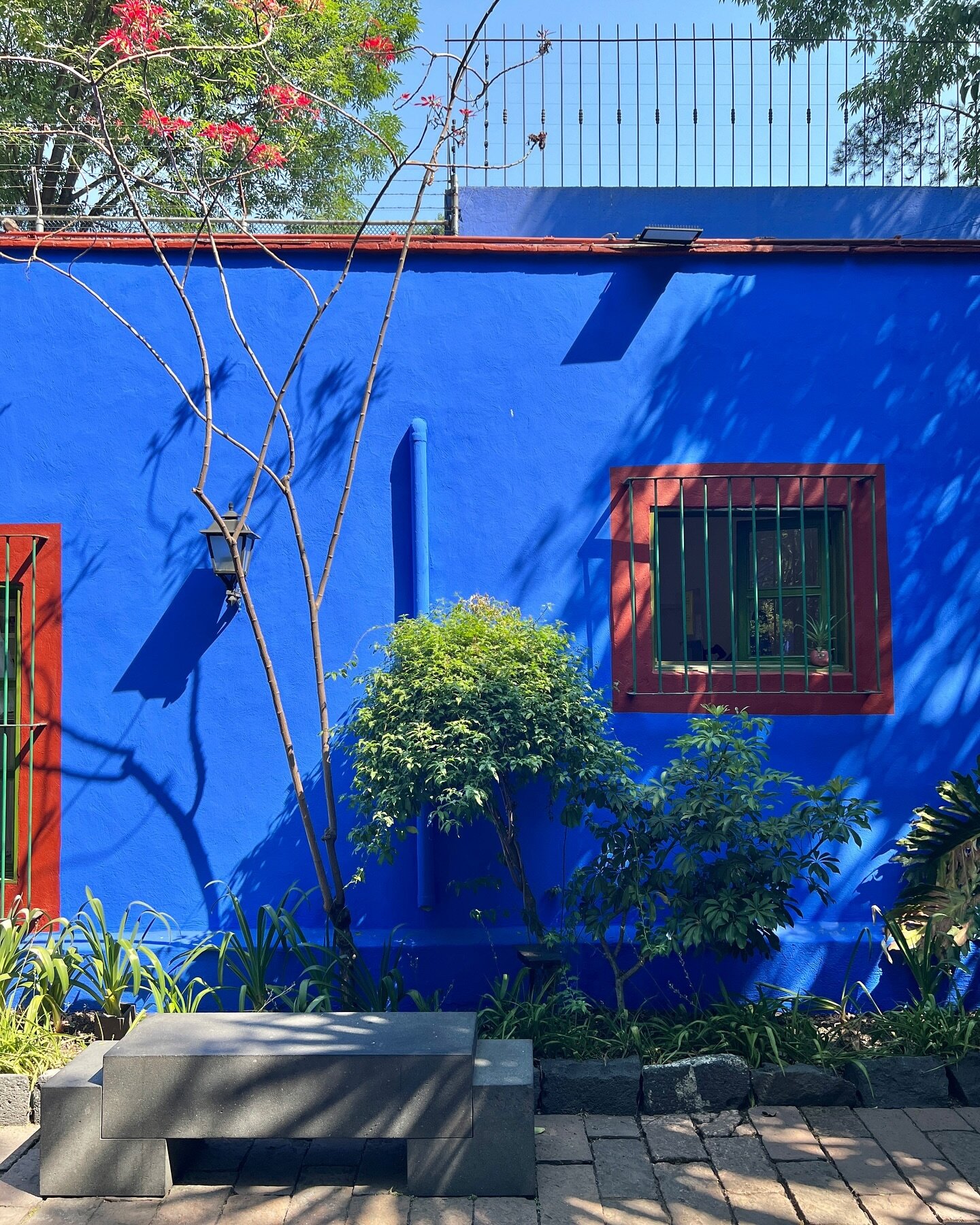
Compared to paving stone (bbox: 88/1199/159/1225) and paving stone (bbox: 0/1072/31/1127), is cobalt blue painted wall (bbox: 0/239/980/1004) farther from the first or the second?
paving stone (bbox: 88/1199/159/1225)

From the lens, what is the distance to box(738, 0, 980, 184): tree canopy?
31.6ft

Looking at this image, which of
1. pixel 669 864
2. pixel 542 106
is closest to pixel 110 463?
pixel 669 864

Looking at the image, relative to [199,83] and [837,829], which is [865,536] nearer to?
[837,829]

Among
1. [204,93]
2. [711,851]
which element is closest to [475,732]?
[711,851]

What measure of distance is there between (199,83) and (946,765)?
9.00 metres

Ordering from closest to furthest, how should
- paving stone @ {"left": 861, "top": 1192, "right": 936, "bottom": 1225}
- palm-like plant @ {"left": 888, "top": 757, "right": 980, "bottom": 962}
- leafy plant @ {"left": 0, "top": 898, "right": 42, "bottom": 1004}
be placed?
1. paving stone @ {"left": 861, "top": 1192, "right": 936, "bottom": 1225}
2. palm-like plant @ {"left": 888, "top": 757, "right": 980, "bottom": 962}
3. leafy plant @ {"left": 0, "top": 898, "right": 42, "bottom": 1004}

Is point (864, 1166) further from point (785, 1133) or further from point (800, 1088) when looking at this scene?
point (800, 1088)

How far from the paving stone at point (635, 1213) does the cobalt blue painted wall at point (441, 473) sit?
1566 mm

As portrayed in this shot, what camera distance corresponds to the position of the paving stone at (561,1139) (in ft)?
12.7

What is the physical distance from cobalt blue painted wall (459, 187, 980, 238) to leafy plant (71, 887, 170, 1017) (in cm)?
687

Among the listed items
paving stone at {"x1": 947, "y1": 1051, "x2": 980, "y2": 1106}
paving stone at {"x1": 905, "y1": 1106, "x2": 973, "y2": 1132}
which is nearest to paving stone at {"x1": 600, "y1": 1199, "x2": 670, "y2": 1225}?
paving stone at {"x1": 905, "y1": 1106, "x2": 973, "y2": 1132}

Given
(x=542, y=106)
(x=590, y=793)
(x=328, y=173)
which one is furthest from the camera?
(x=328, y=173)

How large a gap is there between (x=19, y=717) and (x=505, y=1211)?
308 cm

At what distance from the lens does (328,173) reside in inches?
485
